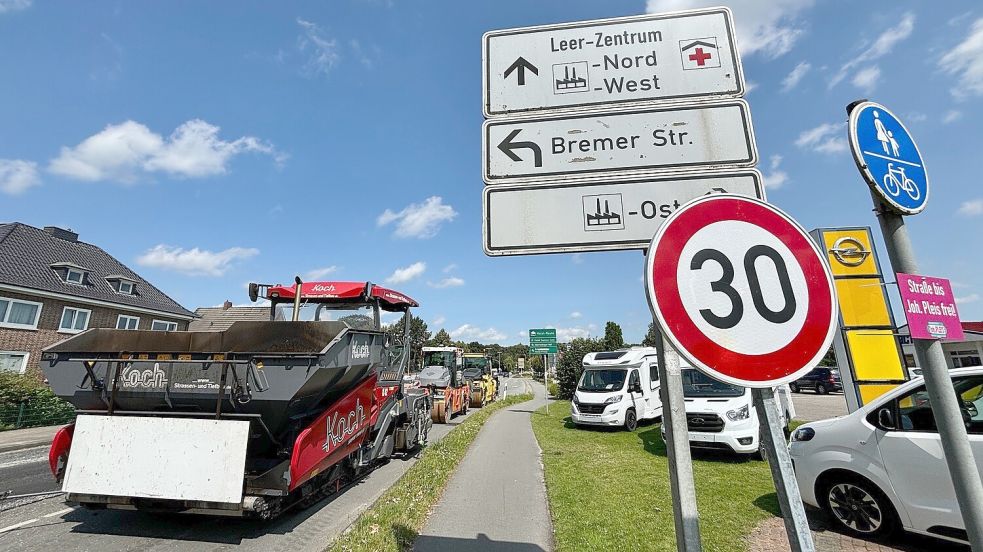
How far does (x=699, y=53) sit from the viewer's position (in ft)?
8.39

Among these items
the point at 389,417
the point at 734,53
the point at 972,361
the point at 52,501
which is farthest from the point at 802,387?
the point at 52,501

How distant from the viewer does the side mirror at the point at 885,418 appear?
15.0 feet

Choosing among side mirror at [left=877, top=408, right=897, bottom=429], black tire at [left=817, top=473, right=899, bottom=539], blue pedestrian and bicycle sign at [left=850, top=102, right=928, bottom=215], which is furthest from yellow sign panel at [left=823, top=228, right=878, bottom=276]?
blue pedestrian and bicycle sign at [left=850, top=102, right=928, bottom=215]

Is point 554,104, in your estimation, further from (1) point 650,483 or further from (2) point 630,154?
(1) point 650,483

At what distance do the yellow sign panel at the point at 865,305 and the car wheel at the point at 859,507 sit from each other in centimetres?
523

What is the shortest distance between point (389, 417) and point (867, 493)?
693cm

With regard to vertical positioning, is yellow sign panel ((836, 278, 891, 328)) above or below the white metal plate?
above

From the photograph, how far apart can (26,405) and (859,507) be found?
2152 centimetres

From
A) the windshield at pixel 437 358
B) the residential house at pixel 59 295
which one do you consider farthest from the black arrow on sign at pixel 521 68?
the residential house at pixel 59 295

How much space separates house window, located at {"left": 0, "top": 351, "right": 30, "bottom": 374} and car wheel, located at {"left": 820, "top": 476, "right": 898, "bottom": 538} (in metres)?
27.1

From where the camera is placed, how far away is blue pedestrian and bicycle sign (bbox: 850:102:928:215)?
197cm

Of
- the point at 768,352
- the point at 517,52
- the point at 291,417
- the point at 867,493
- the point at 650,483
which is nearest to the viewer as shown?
the point at 768,352

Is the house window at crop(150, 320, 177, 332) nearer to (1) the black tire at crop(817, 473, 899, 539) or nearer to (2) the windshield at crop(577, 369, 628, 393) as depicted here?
(2) the windshield at crop(577, 369, 628, 393)

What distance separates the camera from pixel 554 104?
2.58 m
